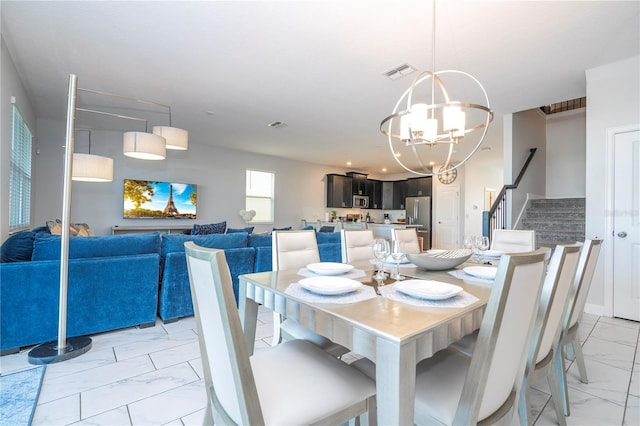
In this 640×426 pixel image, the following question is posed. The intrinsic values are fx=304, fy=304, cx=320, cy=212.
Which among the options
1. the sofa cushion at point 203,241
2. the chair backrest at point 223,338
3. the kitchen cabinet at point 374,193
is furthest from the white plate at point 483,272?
the kitchen cabinet at point 374,193

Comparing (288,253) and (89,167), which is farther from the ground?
(89,167)

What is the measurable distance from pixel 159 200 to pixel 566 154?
787cm

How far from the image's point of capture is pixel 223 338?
34.4 inches

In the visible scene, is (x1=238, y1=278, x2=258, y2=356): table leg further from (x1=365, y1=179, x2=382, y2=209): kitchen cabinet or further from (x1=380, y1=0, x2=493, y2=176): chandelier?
(x1=365, y1=179, x2=382, y2=209): kitchen cabinet

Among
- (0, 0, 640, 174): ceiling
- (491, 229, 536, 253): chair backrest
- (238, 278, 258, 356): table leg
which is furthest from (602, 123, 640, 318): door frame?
(238, 278, 258, 356): table leg

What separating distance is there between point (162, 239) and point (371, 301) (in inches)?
91.7

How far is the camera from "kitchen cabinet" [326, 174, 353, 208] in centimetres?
859

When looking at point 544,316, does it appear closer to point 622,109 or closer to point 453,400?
point 453,400

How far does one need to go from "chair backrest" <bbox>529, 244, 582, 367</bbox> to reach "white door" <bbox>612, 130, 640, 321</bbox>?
252 centimetres

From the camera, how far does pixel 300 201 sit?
26.8 ft

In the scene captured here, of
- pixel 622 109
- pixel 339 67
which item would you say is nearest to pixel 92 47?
pixel 339 67

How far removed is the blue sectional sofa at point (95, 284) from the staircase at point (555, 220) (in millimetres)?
4518

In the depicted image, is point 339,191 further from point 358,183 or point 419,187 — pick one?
point 419,187

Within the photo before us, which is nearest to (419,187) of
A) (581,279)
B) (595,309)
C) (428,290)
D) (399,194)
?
(399,194)
